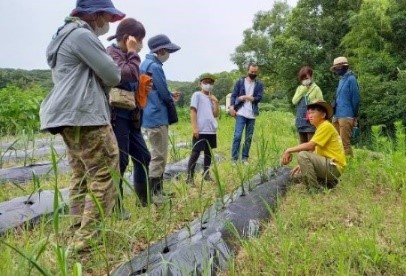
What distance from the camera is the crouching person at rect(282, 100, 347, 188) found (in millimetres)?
3916

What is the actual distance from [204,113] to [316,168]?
142 cm

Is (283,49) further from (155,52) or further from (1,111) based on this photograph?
(155,52)

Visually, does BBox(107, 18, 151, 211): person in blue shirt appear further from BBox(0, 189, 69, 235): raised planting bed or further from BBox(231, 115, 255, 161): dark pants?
BBox(231, 115, 255, 161): dark pants

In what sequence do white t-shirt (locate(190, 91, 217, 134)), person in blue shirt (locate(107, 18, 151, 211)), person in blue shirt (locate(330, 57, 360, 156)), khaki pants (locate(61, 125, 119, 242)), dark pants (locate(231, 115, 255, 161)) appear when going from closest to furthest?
khaki pants (locate(61, 125, 119, 242)) → person in blue shirt (locate(107, 18, 151, 211)) → white t-shirt (locate(190, 91, 217, 134)) → person in blue shirt (locate(330, 57, 360, 156)) → dark pants (locate(231, 115, 255, 161))

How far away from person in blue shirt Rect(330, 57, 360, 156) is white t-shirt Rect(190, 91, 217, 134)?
73.0 inches

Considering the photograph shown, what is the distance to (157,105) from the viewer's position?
3730 mm

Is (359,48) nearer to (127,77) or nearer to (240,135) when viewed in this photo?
(240,135)

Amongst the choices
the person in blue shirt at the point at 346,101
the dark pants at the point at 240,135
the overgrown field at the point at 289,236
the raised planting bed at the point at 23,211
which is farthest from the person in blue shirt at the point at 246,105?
the raised planting bed at the point at 23,211

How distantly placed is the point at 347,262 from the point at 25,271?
1527 millimetres

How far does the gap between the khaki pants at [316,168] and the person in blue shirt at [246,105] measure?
5.36 ft

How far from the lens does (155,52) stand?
373cm

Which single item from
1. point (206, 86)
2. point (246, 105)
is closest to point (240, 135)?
point (246, 105)

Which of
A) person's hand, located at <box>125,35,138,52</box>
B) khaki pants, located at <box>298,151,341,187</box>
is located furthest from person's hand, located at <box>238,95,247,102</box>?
person's hand, located at <box>125,35,138,52</box>

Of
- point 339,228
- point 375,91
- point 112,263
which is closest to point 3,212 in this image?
point 112,263
